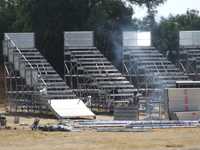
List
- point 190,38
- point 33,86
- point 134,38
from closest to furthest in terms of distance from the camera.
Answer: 1. point 33,86
2. point 134,38
3. point 190,38

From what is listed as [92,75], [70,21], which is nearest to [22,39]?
[92,75]

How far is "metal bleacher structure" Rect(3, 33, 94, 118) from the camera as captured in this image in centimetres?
3662

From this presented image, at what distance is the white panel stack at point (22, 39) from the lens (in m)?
42.6

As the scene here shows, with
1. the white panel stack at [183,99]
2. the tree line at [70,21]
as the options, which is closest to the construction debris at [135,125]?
the white panel stack at [183,99]

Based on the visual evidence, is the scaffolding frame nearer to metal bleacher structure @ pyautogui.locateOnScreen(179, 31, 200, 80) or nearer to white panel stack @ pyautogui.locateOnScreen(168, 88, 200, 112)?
white panel stack @ pyautogui.locateOnScreen(168, 88, 200, 112)

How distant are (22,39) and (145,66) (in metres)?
7.63

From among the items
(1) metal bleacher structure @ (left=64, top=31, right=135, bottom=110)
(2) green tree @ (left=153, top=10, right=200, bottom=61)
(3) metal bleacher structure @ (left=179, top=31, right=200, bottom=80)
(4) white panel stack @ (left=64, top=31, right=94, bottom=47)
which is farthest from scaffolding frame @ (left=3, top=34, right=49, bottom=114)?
(2) green tree @ (left=153, top=10, right=200, bottom=61)

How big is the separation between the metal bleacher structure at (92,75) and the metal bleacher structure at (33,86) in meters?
1.64

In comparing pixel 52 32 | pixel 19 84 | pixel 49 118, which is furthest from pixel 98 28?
pixel 49 118

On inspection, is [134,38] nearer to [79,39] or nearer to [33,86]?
[79,39]

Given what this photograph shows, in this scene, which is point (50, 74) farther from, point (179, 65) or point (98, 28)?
point (98, 28)

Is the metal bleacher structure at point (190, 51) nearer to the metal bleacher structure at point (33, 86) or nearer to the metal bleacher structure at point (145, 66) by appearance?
the metal bleacher structure at point (145, 66)

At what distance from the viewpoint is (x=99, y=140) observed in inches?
949

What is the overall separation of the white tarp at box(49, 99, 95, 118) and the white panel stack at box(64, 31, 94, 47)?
260 inches
